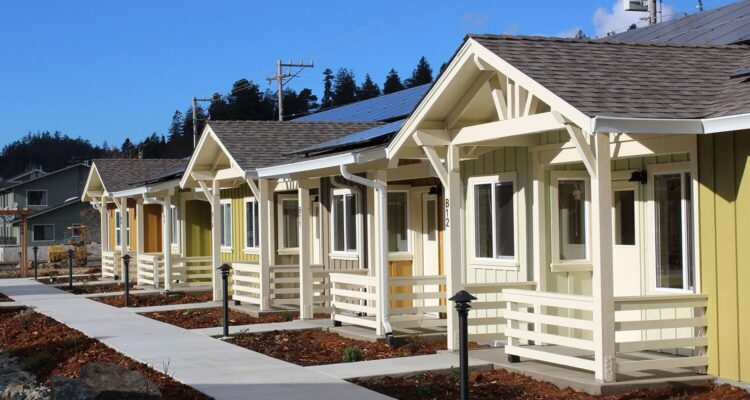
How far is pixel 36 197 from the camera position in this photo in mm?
78750

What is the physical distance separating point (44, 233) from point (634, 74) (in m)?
64.2

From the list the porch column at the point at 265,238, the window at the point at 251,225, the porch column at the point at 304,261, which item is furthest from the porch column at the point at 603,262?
the window at the point at 251,225

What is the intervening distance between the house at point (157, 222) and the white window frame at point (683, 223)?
1531 cm

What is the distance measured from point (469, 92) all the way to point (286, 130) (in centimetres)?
931

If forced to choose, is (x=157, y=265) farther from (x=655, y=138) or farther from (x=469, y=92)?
(x=655, y=138)

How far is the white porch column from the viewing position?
12.5 meters

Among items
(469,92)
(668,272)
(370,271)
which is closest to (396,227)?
(370,271)

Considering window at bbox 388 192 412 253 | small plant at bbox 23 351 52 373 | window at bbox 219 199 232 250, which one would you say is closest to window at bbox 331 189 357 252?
window at bbox 388 192 412 253

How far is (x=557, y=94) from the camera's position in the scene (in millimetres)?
9789

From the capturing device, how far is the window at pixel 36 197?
77688 mm

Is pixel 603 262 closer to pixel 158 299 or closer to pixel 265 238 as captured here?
pixel 265 238

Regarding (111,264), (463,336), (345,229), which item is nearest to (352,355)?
(463,336)

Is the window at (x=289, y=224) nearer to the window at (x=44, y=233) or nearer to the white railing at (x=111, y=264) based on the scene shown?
the white railing at (x=111, y=264)

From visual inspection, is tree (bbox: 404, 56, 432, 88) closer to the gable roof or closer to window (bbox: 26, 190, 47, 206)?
window (bbox: 26, 190, 47, 206)
